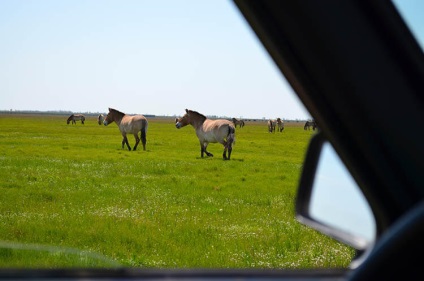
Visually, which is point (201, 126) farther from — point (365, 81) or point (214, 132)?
point (365, 81)

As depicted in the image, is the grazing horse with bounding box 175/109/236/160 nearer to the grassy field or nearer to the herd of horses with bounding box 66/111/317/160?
the herd of horses with bounding box 66/111/317/160

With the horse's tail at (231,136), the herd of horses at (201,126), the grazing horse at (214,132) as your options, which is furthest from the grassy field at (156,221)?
the grazing horse at (214,132)

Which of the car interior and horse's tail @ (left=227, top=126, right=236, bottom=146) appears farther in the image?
horse's tail @ (left=227, top=126, right=236, bottom=146)

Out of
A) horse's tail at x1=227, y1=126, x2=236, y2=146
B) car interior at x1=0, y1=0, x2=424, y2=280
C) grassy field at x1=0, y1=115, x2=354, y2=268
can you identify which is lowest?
grassy field at x1=0, y1=115, x2=354, y2=268

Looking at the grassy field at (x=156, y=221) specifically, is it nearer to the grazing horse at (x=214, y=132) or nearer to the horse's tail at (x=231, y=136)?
the horse's tail at (x=231, y=136)

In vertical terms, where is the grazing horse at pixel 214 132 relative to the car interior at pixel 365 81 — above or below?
below

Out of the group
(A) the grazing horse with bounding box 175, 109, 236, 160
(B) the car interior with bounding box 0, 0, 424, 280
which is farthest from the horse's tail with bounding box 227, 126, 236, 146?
(B) the car interior with bounding box 0, 0, 424, 280

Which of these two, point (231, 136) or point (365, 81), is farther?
point (231, 136)

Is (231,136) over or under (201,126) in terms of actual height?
under

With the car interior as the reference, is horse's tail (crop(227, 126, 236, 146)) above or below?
below

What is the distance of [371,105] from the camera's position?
124 cm

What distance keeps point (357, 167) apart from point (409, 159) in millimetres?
114

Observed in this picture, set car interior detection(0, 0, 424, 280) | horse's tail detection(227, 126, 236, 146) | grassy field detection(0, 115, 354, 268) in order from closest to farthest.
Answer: car interior detection(0, 0, 424, 280) < grassy field detection(0, 115, 354, 268) < horse's tail detection(227, 126, 236, 146)

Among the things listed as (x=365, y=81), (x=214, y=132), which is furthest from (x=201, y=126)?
(x=365, y=81)
